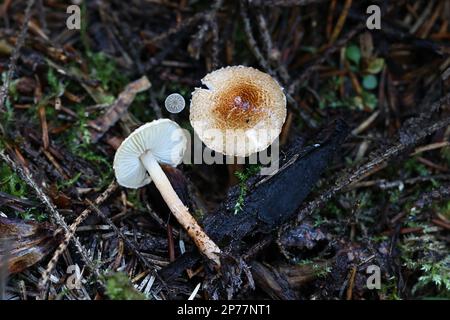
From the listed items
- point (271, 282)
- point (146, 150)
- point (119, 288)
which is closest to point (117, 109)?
point (146, 150)

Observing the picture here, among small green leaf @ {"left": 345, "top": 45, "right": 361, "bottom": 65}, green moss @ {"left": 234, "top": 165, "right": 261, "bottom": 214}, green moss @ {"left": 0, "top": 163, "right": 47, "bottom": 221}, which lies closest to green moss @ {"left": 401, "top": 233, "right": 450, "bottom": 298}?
green moss @ {"left": 234, "top": 165, "right": 261, "bottom": 214}

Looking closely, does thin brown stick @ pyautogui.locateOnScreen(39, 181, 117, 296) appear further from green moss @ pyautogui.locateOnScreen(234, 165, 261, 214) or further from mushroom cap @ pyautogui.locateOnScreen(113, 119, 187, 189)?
A: green moss @ pyautogui.locateOnScreen(234, 165, 261, 214)

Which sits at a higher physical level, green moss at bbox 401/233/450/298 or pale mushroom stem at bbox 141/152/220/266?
pale mushroom stem at bbox 141/152/220/266

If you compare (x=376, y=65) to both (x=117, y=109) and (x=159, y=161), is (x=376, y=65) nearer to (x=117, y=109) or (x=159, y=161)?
(x=159, y=161)

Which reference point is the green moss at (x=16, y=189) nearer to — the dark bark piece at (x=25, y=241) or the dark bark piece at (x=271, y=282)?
the dark bark piece at (x=25, y=241)

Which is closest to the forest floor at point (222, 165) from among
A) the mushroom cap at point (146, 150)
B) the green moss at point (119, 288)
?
the green moss at point (119, 288)

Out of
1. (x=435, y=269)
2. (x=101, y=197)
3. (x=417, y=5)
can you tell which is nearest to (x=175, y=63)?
(x=101, y=197)

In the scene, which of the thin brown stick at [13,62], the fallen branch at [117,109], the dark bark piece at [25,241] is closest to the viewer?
the dark bark piece at [25,241]
